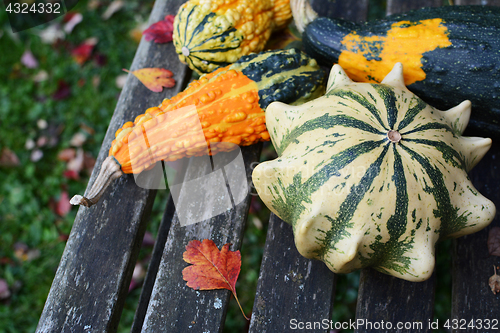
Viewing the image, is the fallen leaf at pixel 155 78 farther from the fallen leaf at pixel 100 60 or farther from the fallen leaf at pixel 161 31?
the fallen leaf at pixel 100 60

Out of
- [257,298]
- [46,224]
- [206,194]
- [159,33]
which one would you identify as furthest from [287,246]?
[46,224]

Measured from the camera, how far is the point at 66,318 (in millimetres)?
1429

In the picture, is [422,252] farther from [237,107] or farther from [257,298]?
[237,107]

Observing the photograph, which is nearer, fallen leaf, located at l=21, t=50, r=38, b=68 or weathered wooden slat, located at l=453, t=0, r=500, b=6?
weathered wooden slat, located at l=453, t=0, r=500, b=6

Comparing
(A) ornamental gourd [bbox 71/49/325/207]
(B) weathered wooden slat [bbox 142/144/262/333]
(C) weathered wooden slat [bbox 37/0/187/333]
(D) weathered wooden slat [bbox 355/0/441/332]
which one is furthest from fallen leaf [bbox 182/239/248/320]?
(D) weathered wooden slat [bbox 355/0/441/332]

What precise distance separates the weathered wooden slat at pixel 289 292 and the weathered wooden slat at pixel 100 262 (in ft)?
1.91

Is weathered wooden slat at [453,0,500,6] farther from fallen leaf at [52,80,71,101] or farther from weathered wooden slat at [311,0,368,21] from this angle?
fallen leaf at [52,80,71,101]

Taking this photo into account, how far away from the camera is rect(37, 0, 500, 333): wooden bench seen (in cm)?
145

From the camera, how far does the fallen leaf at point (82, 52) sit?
2832mm

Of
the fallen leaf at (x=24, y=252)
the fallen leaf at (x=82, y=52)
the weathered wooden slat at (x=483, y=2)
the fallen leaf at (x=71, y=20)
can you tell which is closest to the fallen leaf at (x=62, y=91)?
the fallen leaf at (x=82, y=52)

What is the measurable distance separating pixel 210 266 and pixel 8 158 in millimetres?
1929

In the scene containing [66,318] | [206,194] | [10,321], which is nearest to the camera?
[66,318]

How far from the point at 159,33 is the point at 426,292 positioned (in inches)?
72.8

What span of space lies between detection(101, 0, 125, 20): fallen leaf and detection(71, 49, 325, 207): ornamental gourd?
188 cm
